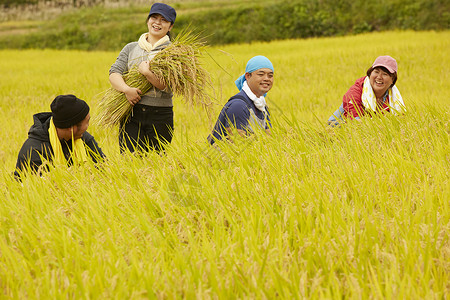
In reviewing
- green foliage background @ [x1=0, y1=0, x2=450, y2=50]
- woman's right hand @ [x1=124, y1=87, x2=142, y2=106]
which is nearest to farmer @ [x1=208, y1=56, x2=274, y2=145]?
woman's right hand @ [x1=124, y1=87, x2=142, y2=106]

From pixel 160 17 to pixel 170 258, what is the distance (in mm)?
2138

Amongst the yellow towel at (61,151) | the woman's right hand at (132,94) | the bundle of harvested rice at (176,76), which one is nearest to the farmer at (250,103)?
the bundle of harvested rice at (176,76)

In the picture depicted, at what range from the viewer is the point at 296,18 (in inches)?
865

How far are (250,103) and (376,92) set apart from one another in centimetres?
122

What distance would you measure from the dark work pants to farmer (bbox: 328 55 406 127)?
50.6 inches

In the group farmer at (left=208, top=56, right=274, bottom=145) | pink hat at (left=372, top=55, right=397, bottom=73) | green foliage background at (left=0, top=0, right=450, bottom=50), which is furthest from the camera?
green foliage background at (left=0, top=0, right=450, bottom=50)

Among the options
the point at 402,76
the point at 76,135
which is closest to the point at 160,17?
the point at 76,135

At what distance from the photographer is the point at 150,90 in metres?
3.38

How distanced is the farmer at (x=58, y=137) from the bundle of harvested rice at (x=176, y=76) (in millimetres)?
507

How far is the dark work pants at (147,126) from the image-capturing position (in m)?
3.37

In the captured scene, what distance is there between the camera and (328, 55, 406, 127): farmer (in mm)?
3697

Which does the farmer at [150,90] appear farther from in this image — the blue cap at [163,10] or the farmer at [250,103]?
the farmer at [250,103]

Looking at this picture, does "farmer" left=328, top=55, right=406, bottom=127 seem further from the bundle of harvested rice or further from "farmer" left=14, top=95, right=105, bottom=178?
"farmer" left=14, top=95, right=105, bottom=178

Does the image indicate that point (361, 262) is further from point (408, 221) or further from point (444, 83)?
point (444, 83)
